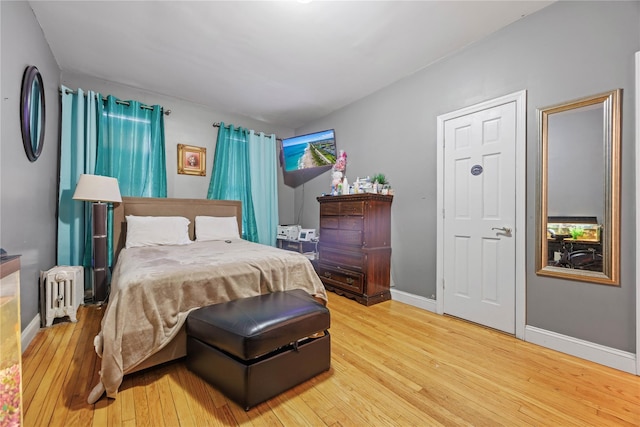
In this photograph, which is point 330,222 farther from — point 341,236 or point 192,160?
point 192,160

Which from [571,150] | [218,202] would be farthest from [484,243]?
[218,202]

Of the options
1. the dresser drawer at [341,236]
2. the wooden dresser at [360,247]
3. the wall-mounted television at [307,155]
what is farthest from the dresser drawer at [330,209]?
the wall-mounted television at [307,155]

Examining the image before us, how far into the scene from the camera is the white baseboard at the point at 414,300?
2880 mm

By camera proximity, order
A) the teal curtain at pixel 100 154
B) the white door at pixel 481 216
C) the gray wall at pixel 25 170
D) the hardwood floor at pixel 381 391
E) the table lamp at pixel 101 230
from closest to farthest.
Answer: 1. the hardwood floor at pixel 381 391
2. the gray wall at pixel 25 170
3. the white door at pixel 481 216
4. the table lamp at pixel 101 230
5. the teal curtain at pixel 100 154

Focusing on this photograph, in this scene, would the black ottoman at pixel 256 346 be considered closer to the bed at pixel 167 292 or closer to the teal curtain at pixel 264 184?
the bed at pixel 167 292

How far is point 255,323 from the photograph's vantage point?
148 cm

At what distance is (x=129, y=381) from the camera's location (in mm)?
1617

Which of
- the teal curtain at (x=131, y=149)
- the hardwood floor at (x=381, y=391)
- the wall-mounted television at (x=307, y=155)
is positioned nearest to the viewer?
the hardwood floor at (x=381, y=391)

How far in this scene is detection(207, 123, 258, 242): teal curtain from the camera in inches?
159

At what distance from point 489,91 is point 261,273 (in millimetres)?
2614

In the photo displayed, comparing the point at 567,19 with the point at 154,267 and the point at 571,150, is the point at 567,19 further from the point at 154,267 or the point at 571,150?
the point at 154,267

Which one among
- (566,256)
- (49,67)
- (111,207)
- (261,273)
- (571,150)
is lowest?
(261,273)

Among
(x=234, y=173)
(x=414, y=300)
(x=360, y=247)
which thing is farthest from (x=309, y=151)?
(x=414, y=300)

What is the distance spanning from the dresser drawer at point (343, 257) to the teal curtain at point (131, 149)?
2.29 meters
